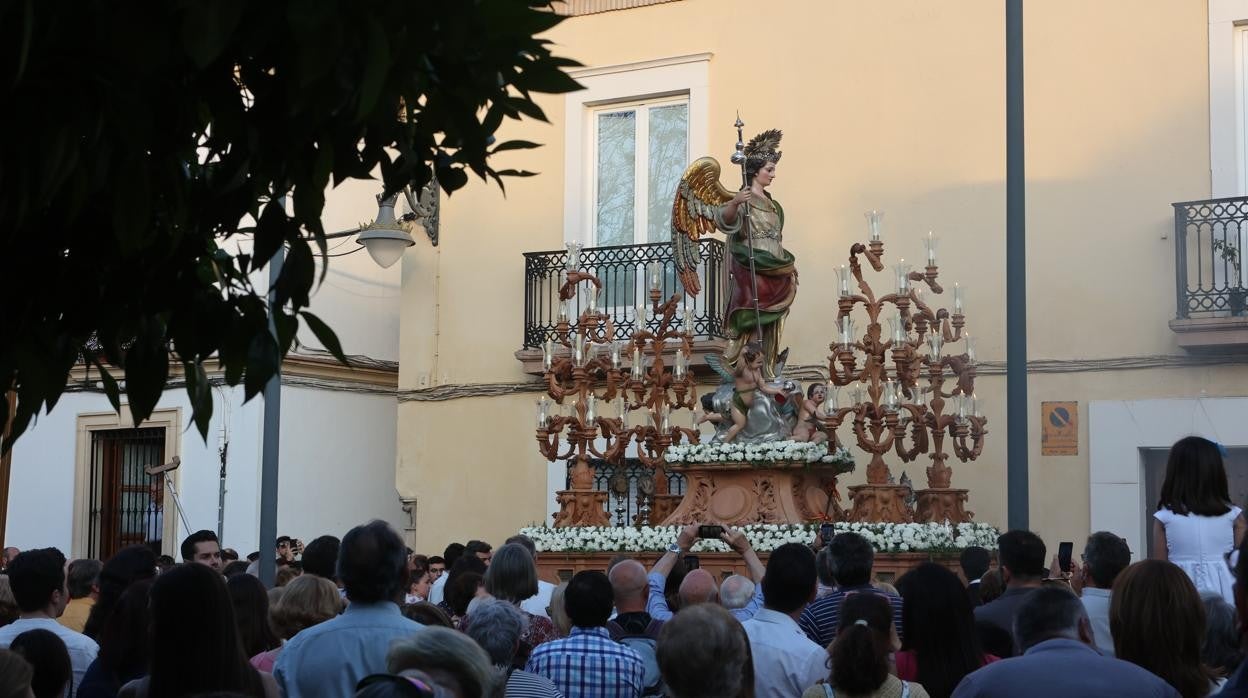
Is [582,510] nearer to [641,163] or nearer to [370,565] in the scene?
[641,163]

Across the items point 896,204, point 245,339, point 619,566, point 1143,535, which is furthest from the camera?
point 896,204

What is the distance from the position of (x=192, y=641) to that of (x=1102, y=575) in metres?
3.71

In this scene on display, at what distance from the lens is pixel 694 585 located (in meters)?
6.36

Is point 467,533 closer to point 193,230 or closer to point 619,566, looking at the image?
point 619,566

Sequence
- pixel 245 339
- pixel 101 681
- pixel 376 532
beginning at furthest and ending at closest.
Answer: pixel 101 681 → pixel 376 532 → pixel 245 339

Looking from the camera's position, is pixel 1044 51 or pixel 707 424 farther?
pixel 707 424

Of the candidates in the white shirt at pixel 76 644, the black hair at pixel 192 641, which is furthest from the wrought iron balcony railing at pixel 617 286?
the black hair at pixel 192 641

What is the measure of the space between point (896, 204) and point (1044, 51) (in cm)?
207

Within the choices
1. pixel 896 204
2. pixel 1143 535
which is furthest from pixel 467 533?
pixel 1143 535

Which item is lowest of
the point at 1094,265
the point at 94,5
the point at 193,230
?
the point at 193,230

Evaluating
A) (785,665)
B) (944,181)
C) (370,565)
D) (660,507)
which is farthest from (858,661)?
(944,181)

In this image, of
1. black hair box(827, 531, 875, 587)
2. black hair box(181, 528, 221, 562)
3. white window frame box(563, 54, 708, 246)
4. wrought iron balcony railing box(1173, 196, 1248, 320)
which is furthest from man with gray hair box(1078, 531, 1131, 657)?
white window frame box(563, 54, 708, 246)

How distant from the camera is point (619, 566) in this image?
6309 millimetres

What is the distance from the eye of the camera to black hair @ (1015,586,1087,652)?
4750mm
